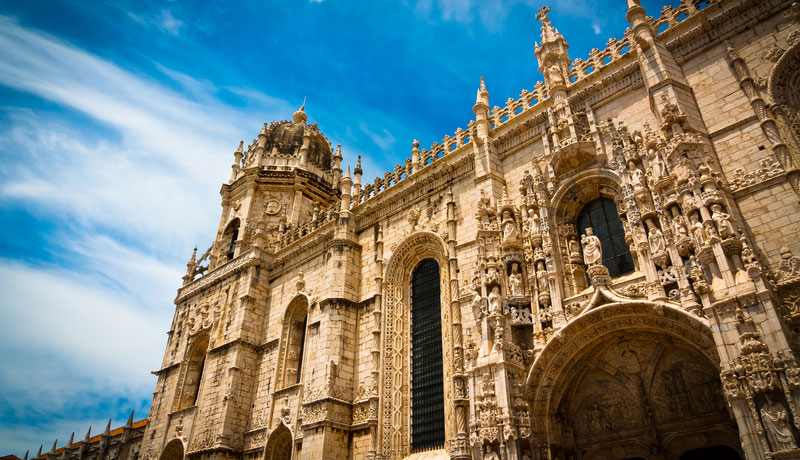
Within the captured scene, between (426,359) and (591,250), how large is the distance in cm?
682

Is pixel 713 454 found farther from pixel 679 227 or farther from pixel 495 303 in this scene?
pixel 495 303

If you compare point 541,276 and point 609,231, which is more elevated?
point 609,231

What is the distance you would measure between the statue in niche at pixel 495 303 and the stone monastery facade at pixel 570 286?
0.27 feet

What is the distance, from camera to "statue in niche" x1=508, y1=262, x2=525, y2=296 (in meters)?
14.4

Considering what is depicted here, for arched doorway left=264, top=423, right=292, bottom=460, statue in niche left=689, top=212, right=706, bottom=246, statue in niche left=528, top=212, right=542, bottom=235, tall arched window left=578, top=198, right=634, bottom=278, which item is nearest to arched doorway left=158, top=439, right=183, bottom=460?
arched doorway left=264, top=423, right=292, bottom=460

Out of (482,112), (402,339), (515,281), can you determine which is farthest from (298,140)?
(515,281)

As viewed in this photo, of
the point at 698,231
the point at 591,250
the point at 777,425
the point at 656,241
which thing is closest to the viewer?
the point at 777,425

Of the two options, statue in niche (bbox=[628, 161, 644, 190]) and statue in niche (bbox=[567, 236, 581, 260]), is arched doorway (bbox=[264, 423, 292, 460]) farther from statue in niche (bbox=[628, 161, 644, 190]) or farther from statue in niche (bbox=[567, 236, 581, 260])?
statue in niche (bbox=[628, 161, 644, 190])

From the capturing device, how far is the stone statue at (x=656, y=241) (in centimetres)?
1217

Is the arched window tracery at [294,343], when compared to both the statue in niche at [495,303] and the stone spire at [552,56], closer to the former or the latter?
the statue in niche at [495,303]

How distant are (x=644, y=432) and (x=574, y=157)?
7.57 metres

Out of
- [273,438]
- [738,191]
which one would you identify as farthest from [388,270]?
[738,191]

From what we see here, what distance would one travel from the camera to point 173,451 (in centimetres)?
2352

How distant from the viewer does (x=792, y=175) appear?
1139 cm
